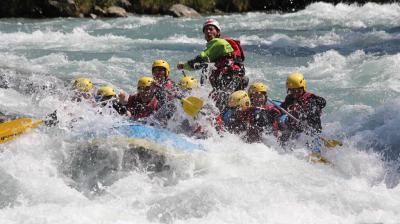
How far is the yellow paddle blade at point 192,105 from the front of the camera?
24.6 ft

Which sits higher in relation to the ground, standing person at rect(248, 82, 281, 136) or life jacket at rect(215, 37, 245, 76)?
life jacket at rect(215, 37, 245, 76)

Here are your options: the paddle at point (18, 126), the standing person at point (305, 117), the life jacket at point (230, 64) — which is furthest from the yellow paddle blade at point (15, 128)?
the standing person at point (305, 117)

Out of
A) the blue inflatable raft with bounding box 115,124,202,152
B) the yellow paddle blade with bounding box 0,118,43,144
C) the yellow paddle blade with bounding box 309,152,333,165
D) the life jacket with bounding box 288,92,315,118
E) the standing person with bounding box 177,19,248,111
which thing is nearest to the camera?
the blue inflatable raft with bounding box 115,124,202,152

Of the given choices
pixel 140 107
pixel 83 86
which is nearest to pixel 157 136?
pixel 140 107

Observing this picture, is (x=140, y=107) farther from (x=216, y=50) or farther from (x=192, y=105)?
(x=216, y=50)

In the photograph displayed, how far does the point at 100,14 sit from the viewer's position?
25.3 meters

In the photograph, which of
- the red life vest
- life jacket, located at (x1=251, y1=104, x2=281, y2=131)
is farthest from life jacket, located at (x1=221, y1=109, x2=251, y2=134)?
the red life vest

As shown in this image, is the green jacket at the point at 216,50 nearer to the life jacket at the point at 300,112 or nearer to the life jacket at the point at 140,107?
the life jacket at the point at 140,107

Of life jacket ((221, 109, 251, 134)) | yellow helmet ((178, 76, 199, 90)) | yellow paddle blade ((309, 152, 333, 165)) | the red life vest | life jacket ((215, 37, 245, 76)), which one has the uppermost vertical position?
the red life vest

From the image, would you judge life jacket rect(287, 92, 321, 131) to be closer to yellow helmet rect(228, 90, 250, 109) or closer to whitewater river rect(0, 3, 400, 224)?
whitewater river rect(0, 3, 400, 224)

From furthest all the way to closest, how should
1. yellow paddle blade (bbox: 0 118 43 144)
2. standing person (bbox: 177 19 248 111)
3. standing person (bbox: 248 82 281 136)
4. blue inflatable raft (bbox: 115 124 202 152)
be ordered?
standing person (bbox: 177 19 248 111) → standing person (bbox: 248 82 281 136) → yellow paddle blade (bbox: 0 118 43 144) → blue inflatable raft (bbox: 115 124 202 152)

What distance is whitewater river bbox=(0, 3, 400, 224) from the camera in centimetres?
568

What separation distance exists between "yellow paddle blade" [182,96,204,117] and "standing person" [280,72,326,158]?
113 cm

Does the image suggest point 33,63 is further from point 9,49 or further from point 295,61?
point 295,61
